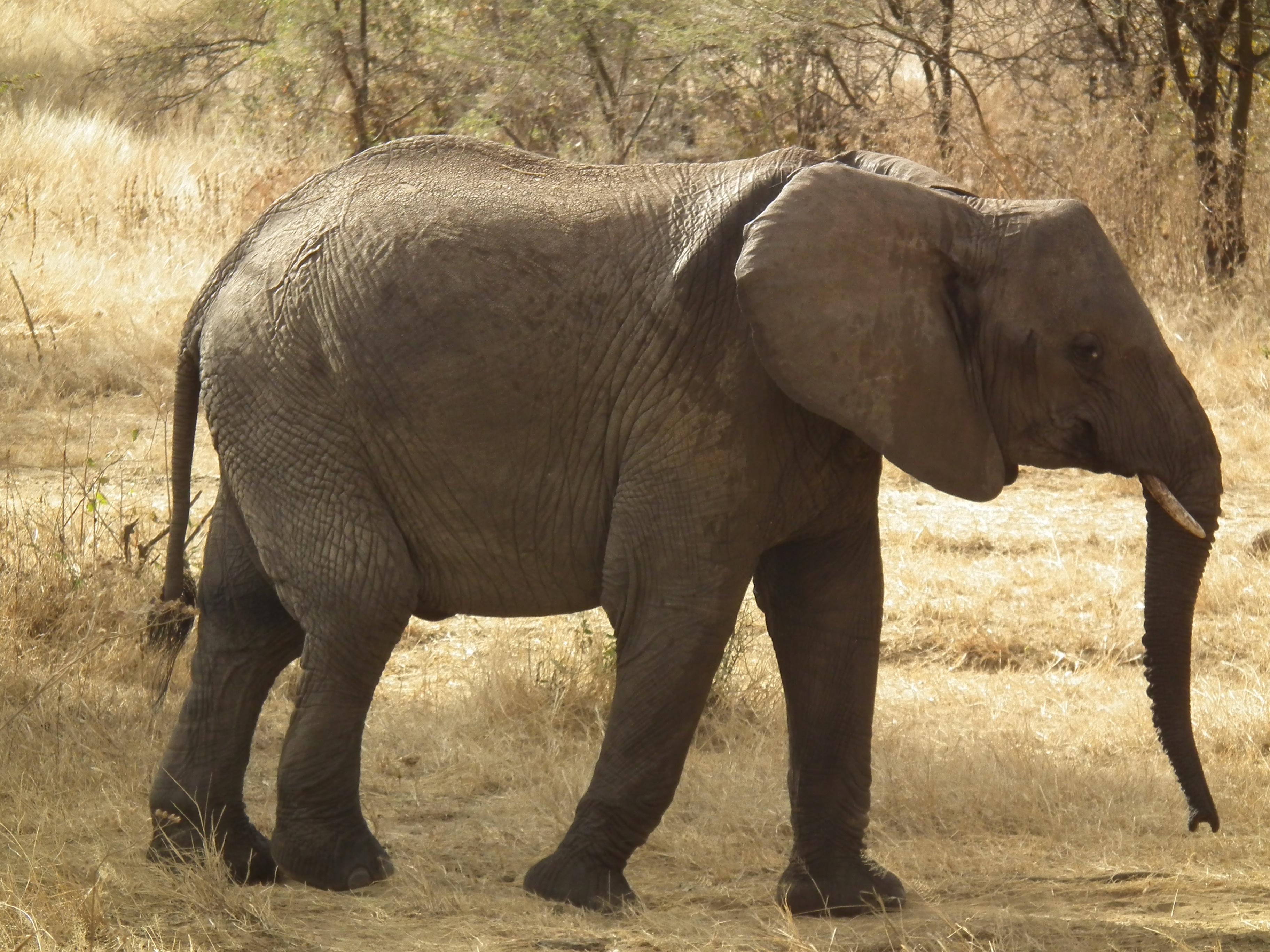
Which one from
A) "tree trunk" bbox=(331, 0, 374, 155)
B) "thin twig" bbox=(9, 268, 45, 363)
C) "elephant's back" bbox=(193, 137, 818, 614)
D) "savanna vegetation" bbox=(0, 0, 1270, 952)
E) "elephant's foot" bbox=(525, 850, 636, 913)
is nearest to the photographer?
"elephant's back" bbox=(193, 137, 818, 614)

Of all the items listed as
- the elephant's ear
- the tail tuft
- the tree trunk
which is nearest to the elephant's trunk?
the elephant's ear

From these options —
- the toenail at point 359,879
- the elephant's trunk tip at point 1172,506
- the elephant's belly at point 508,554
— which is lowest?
the toenail at point 359,879

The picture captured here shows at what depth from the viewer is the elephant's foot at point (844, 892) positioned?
4.38m

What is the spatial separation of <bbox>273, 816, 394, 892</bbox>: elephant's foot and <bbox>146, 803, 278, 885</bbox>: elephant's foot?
0.14 m

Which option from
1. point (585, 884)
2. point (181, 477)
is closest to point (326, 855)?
point (585, 884)

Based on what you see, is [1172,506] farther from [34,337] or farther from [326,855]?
[34,337]

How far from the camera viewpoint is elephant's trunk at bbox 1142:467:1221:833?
399 centimetres

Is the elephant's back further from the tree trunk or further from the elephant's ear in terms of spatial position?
the tree trunk

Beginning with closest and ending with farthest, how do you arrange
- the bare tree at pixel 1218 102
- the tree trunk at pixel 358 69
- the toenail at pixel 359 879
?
1. the toenail at pixel 359 879
2. the bare tree at pixel 1218 102
3. the tree trunk at pixel 358 69

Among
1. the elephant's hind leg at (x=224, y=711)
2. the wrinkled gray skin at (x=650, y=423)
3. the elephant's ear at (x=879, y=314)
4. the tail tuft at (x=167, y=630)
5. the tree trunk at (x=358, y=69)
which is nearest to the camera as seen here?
the elephant's ear at (x=879, y=314)

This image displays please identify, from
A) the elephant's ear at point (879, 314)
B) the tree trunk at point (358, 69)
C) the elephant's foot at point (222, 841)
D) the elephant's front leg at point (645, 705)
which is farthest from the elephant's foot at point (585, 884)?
the tree trunk at point (358, 69)

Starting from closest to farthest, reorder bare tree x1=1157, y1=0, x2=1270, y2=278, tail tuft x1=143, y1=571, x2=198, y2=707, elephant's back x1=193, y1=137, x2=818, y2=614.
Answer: elephant's back x1=193, y1=137, x2=818, y2=614 → tail tuft x1=143, y1=571, x2=198, y2=707 → bare tree x1=1157, y1=0, x2=1270, y2=278

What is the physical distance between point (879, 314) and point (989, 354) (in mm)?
304

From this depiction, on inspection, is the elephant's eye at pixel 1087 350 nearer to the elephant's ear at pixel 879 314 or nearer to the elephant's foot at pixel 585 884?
the elephant's ear at pixel 879 314
